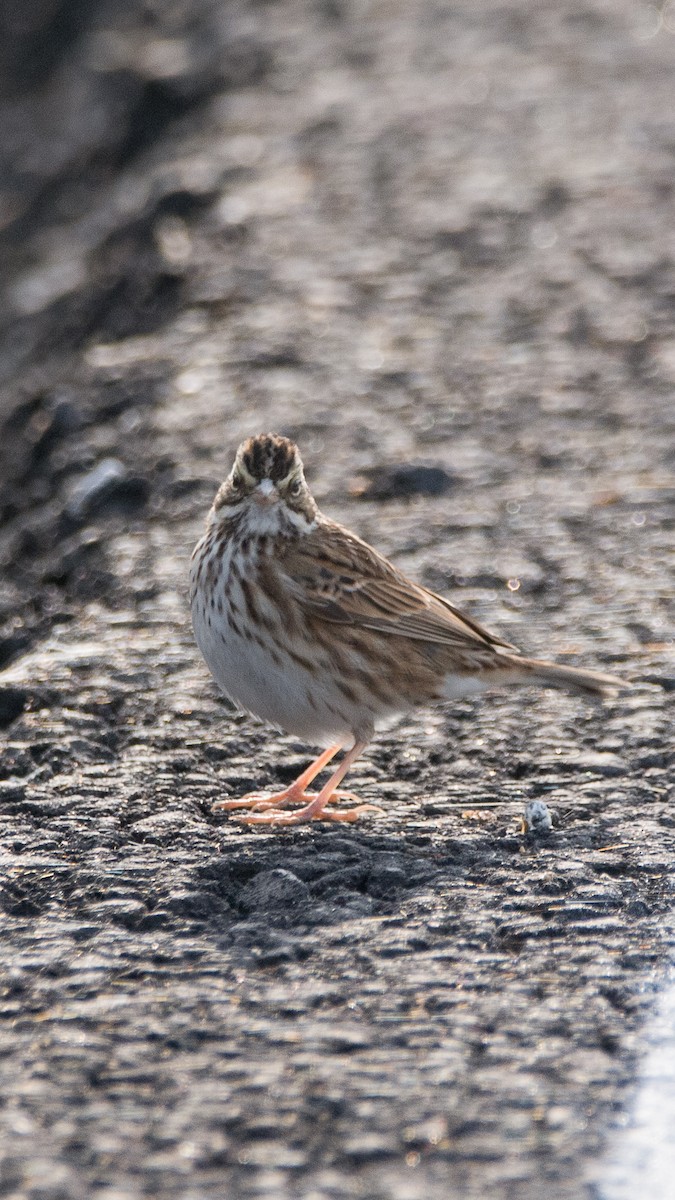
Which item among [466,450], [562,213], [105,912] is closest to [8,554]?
[466,450]

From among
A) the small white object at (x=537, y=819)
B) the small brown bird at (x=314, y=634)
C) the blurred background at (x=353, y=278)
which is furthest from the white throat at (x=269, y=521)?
the small white object at (x=537, y=819)

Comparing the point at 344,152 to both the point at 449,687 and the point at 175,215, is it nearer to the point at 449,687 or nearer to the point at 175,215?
the point at 175,215

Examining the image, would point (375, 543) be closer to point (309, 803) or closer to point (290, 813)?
point (309, 803)

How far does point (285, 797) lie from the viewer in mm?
5418

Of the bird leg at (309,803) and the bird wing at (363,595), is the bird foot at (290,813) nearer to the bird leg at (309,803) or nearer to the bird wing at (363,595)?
the bird leg at (309,803)

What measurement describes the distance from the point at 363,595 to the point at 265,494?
0.47m

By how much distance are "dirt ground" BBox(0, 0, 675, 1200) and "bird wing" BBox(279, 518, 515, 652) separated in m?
0.39

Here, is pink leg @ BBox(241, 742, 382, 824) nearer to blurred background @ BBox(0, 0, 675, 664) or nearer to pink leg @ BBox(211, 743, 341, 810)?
pink leg @ BBox(211, 743, 341, 810)

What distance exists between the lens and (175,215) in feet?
37.2

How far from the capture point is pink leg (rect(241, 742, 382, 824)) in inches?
203

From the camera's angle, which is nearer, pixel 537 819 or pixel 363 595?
pixel 537 819

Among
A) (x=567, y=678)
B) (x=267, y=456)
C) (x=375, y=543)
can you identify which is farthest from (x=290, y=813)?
(x=375, y=543)

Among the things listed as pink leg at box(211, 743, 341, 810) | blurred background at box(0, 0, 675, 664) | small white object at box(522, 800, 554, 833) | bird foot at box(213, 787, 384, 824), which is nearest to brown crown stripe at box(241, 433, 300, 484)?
pink leg at box(211, 743, 341, 810)

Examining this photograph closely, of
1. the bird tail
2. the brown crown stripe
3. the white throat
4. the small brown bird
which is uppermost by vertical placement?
the brown crown stripe
